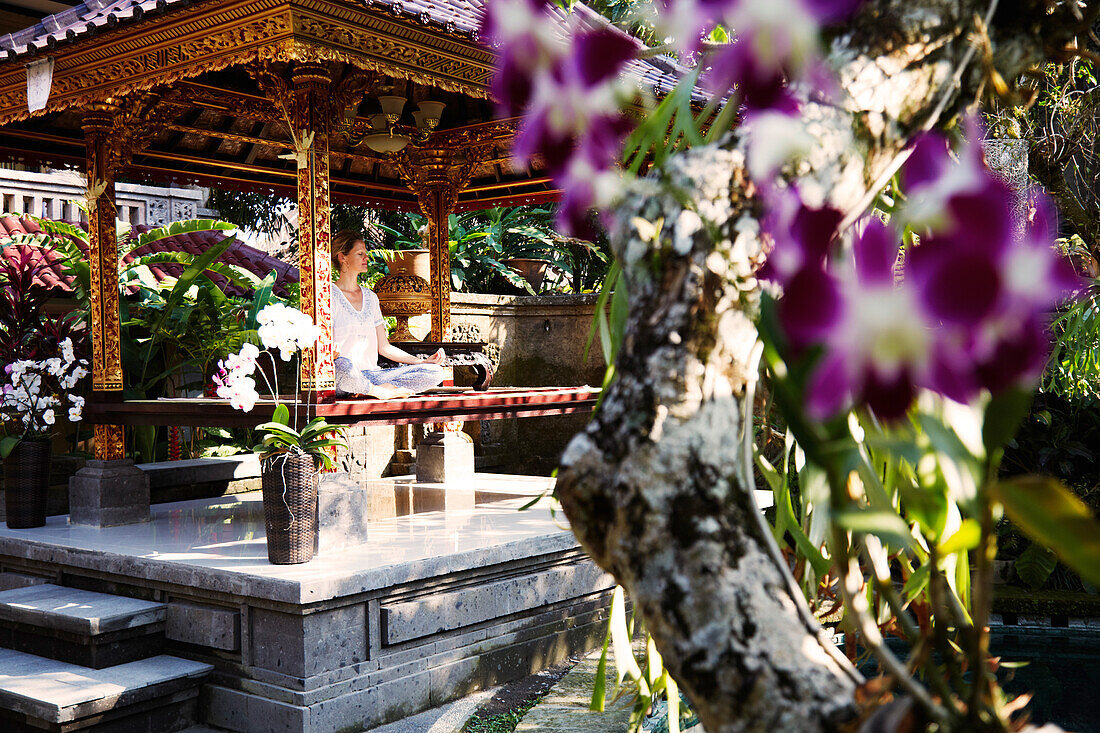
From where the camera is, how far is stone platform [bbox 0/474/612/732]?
3887mm

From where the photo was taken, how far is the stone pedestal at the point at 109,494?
5.42 m

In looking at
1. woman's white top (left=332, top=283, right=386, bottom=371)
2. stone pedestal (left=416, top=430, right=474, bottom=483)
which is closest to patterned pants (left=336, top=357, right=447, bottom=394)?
woman's white top (left=332, top=283, right=386, bottom=371)

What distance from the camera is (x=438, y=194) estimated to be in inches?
318

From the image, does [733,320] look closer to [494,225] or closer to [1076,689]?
[1076,689]

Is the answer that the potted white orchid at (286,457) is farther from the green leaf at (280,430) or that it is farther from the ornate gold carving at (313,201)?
the ornate gold carving at (313,201)

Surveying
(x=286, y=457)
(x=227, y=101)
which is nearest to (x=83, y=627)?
(x=286, y=457)

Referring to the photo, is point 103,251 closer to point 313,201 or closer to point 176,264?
point 313,201

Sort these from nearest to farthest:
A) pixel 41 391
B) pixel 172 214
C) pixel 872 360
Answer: pixel 872 360, pixel 41 391, pixel 172 214

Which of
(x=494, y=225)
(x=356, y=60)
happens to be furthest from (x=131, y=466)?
(x=494, y=225)

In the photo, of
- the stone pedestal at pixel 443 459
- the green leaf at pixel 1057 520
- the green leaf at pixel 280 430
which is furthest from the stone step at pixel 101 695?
the green leaf at pixel 1057 520

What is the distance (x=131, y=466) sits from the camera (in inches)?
222

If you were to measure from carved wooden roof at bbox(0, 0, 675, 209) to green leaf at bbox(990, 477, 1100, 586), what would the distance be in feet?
11.9

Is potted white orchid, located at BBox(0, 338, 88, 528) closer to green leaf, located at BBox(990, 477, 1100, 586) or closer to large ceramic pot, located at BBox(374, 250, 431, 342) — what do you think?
large ceramic pot, located at BBox(374, 250, 431, 342)

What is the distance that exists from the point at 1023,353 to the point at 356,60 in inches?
182
